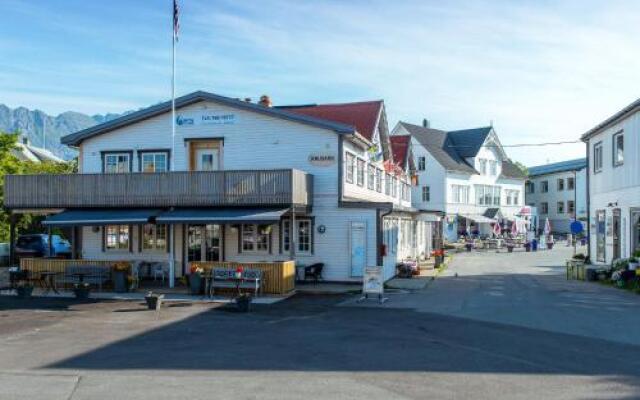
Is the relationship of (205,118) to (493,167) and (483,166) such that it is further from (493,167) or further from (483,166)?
(493,167)

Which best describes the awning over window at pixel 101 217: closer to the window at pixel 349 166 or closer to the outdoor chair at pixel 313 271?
the outdoor chair at pixel 313 271

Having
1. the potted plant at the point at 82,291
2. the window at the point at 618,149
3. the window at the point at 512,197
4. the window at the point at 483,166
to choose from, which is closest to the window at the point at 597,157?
the window at the point at 618,149

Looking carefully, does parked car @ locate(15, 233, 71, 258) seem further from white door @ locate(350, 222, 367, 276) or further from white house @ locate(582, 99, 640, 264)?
white house @ locate(582, 99, 640, 264)

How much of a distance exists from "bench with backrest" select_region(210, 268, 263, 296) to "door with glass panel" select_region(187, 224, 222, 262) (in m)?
4.87

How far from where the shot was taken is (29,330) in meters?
14.2

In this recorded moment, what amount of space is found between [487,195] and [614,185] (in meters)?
42.0

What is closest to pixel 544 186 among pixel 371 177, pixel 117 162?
pixel 371 177

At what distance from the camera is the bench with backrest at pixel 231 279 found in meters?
20.6

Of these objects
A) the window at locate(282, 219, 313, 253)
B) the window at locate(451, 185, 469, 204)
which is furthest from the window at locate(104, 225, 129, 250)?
the window at locate(451, 185, 469, 204)

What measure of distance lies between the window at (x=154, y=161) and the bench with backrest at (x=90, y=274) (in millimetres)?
5550

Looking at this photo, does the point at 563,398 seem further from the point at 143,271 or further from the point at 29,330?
the point at 143,271

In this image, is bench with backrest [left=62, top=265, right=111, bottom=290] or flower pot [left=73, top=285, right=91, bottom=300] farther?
bench with backrest [left=62, top=265, right=111, bottom=290]

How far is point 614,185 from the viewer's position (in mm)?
26875

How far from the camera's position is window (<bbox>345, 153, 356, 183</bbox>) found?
2608 cm
